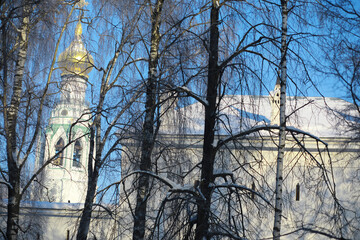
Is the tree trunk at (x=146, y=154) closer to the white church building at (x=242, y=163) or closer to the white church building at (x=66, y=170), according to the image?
the white church building at (x=242, y=163)

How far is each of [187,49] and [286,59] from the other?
1.84 m

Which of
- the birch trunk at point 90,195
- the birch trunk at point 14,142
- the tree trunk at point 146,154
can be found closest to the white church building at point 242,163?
the tree trunk at point 146,154

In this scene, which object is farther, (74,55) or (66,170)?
(66,170)

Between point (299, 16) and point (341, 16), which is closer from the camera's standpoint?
point (299, 16)

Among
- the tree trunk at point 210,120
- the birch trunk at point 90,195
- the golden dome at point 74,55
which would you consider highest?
the golden dome at point 74,55

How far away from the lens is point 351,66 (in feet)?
42.2

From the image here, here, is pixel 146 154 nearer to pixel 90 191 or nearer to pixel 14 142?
pixel 14 142

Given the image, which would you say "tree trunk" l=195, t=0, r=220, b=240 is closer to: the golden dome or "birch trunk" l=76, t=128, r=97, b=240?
"birch trunk" l=76, t=128, r=97, b=240

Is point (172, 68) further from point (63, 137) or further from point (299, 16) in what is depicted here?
point (63, 137)

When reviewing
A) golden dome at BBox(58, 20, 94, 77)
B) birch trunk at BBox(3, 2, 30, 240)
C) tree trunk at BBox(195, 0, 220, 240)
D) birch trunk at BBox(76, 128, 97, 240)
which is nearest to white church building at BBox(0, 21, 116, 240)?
golden dome at BBox(58, 20, 94, 77)

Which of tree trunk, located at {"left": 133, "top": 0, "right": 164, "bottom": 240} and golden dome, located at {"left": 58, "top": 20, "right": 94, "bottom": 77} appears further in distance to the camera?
golden dome, located at {"left": 58, "top": 20, "right": 94, "bottom": 77}

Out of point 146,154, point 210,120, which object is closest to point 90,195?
point 146,154

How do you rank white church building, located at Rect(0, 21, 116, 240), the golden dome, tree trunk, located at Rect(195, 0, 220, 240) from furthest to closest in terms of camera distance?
the golden dome
white church building, located at Rect(0, 21, 116, 240)
tree trunk, located at Rect(195, 0, 220, 240)

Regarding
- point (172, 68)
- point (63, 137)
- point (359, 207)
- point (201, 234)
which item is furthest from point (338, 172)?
point (63, 137)
